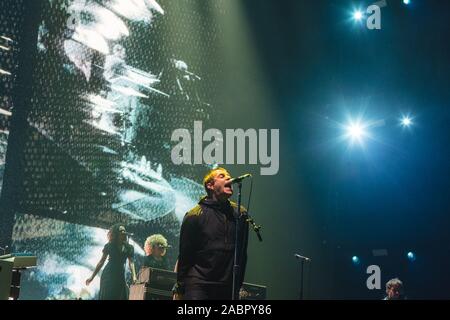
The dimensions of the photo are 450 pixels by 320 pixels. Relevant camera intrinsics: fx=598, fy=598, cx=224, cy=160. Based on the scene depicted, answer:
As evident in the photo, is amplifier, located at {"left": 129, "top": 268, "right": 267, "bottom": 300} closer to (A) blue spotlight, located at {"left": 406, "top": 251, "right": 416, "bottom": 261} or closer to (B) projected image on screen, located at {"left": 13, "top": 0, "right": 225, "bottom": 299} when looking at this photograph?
(B) projected image on screen, located at {"left": 13, "top": 0, "right": 225, "bottom": 299}

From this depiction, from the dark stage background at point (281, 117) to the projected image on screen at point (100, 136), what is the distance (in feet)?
0.07

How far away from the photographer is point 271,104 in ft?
33.3

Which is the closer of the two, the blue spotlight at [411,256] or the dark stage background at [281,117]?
the dark stage background at [281,117]

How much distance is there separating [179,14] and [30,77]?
8.69 feet

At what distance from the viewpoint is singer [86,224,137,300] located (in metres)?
7.57

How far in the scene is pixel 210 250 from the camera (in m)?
4.08

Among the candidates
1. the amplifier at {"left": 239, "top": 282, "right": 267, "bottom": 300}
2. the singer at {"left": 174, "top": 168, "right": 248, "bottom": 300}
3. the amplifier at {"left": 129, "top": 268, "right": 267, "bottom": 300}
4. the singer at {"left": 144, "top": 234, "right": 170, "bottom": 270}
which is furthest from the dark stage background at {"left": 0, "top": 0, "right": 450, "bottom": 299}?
the singer at {"left": 174, "top": 168, "right": 248, "bottom": 300}

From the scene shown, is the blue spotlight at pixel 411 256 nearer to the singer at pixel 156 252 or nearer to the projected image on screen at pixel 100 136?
the projected image on screen at pixel 100 136

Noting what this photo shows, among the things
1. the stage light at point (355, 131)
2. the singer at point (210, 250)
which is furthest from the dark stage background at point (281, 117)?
the singer at point (210, 250)

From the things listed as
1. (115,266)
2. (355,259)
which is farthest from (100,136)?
(355,259)

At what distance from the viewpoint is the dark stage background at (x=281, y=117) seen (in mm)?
8289

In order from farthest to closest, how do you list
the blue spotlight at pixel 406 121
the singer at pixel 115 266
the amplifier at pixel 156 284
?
the blue spotlight at pixel 406 121
the singer at pixel 115 266
the amplifier at pixel 156 284
